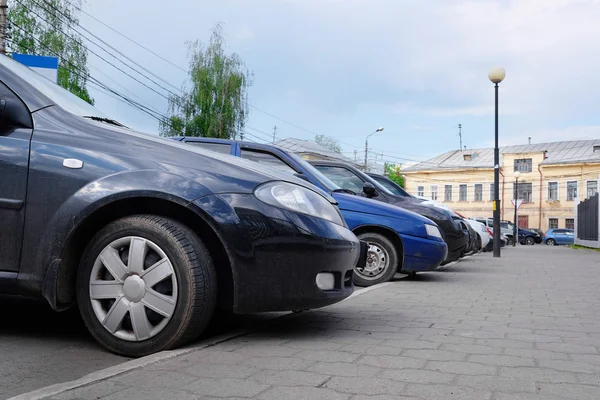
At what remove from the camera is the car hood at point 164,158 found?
11.9ft

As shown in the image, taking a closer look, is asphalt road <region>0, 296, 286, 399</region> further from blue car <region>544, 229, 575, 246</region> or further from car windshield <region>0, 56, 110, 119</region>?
blue car <region>544, 229, 575, 246</region>

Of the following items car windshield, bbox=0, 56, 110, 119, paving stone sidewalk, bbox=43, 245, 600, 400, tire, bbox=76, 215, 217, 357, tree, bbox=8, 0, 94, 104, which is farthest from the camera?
tree, bbox=8, 0, 94, 104

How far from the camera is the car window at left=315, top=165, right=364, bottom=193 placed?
9555mm

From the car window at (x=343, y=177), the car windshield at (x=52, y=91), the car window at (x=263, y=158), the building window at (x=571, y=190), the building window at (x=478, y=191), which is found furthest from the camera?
the building window at (x=478, y=191)

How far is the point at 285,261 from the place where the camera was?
11.9ft

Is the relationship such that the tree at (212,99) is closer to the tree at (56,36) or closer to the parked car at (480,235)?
the tree at (56,36)

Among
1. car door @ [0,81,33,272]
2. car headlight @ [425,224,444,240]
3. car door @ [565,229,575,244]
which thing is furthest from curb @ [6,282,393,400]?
car door @ [565,229,575,244]

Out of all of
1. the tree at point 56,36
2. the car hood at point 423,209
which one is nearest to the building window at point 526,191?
the tree at point 56,36

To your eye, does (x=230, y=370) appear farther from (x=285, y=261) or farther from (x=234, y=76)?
(x=234, y=76)

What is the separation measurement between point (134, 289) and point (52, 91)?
153 cm

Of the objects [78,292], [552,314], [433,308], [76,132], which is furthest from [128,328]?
[552,314]

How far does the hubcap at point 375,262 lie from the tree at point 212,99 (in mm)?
38144

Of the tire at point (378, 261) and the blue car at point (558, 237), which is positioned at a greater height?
the blue car at point (558, 237)

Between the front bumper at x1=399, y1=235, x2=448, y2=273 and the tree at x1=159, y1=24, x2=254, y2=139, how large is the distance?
3838 centimetres
